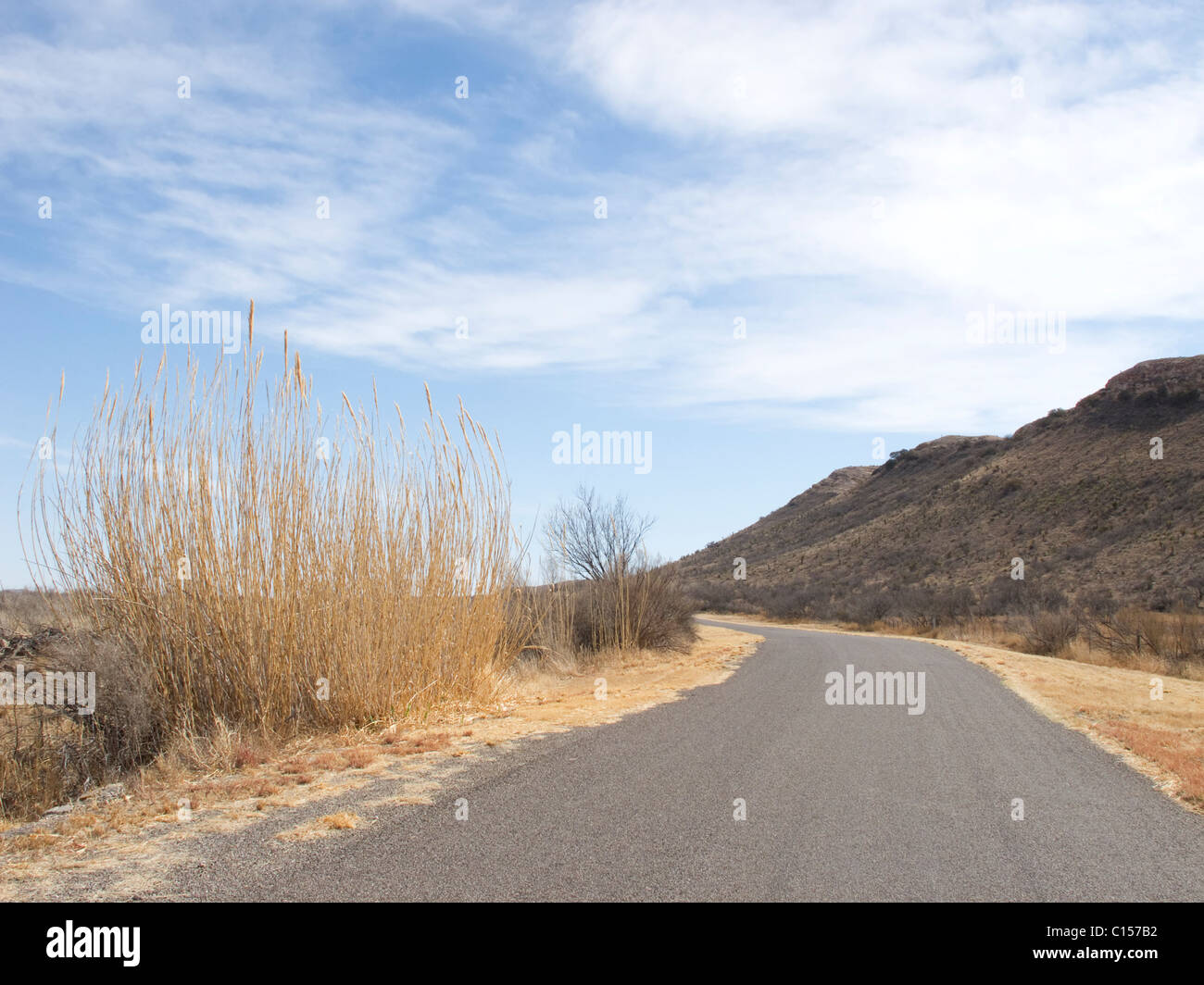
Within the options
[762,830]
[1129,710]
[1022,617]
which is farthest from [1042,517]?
[762,830]

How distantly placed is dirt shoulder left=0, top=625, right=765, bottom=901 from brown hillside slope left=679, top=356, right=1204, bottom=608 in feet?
108

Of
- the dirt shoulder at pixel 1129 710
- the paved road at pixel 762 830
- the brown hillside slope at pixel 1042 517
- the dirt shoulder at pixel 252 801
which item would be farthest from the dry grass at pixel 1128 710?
the brown hillside slope at pixel 1042 517

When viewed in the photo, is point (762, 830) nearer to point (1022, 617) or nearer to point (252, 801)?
point (252, 801)

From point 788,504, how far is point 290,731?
99.9m

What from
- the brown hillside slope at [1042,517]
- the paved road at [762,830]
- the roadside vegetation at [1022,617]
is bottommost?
the roadside vegetation at [1022,617]

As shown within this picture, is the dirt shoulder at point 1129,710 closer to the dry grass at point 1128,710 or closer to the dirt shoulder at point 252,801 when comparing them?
the dry grass at point 1128,710

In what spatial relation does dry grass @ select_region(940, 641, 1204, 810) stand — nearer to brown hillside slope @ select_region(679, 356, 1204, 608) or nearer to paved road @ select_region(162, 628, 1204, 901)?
paved road @ select_region(162, 628, 1204, 901)

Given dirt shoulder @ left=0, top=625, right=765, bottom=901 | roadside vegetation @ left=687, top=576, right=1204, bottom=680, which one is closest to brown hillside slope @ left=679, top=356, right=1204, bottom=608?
roadside vegetation @ left=687, top=576, right=1204, bottom=680

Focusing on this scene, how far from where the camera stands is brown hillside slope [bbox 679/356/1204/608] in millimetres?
42594

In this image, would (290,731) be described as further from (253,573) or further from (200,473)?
(200,473)

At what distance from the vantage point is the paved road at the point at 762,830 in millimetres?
4629

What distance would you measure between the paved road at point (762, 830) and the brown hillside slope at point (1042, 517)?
31558mm

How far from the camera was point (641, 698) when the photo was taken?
12.5 metres

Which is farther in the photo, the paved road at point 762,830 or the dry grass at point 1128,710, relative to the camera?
the dry grass at point 1128,710
